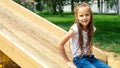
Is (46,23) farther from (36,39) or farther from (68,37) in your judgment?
(68,37)

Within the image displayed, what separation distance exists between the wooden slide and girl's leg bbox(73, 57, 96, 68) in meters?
0.14

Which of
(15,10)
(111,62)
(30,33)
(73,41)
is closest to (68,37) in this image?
(73,41)

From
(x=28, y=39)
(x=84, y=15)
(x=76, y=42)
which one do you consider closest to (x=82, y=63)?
(x=76, y=42)

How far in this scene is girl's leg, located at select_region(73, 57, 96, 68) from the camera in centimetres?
433

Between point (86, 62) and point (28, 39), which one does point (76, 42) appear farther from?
point (28, 39)

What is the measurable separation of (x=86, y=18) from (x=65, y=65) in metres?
0.59

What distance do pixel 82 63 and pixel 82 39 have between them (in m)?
0.27

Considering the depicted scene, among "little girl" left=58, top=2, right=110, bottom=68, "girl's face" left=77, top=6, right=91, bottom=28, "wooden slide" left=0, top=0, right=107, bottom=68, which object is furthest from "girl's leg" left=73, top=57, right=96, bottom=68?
"girl's face" left=77, top=6, right=91, bottom=28

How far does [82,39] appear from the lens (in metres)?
4.43

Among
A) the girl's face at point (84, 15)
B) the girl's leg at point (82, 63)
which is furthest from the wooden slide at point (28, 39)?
the girl's face at point (84, 15)

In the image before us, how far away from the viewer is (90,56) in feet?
14.7

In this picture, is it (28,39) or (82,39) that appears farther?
(28,39)

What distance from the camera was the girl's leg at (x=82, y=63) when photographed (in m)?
4.33

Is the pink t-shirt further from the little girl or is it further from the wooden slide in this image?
the wooden slide
